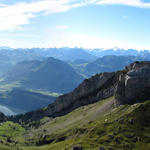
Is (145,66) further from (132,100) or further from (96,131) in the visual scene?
(96,131)

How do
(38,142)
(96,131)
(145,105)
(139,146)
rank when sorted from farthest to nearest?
1. (38,142)
2. (145,105)
3. (96,131)
4. (139,146)

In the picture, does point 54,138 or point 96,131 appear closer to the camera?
point 96,131

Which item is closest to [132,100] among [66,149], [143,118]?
[143,118]

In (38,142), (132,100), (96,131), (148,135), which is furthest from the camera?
(38,142)

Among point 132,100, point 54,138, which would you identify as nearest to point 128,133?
point 132,100

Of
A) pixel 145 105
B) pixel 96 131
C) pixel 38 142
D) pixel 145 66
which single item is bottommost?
pixel 38 142

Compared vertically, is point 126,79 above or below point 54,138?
above

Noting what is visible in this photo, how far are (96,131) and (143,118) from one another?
100 ft

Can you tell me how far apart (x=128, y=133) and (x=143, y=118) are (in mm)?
19341

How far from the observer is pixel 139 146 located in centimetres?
11825

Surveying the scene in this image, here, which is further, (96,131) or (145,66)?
(145,66)

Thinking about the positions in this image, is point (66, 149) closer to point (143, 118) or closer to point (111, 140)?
point (111, 140)

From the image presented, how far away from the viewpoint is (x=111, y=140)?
125625 mm

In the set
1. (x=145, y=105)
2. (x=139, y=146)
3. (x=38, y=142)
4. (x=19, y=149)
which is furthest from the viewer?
(x=38, y=142)
